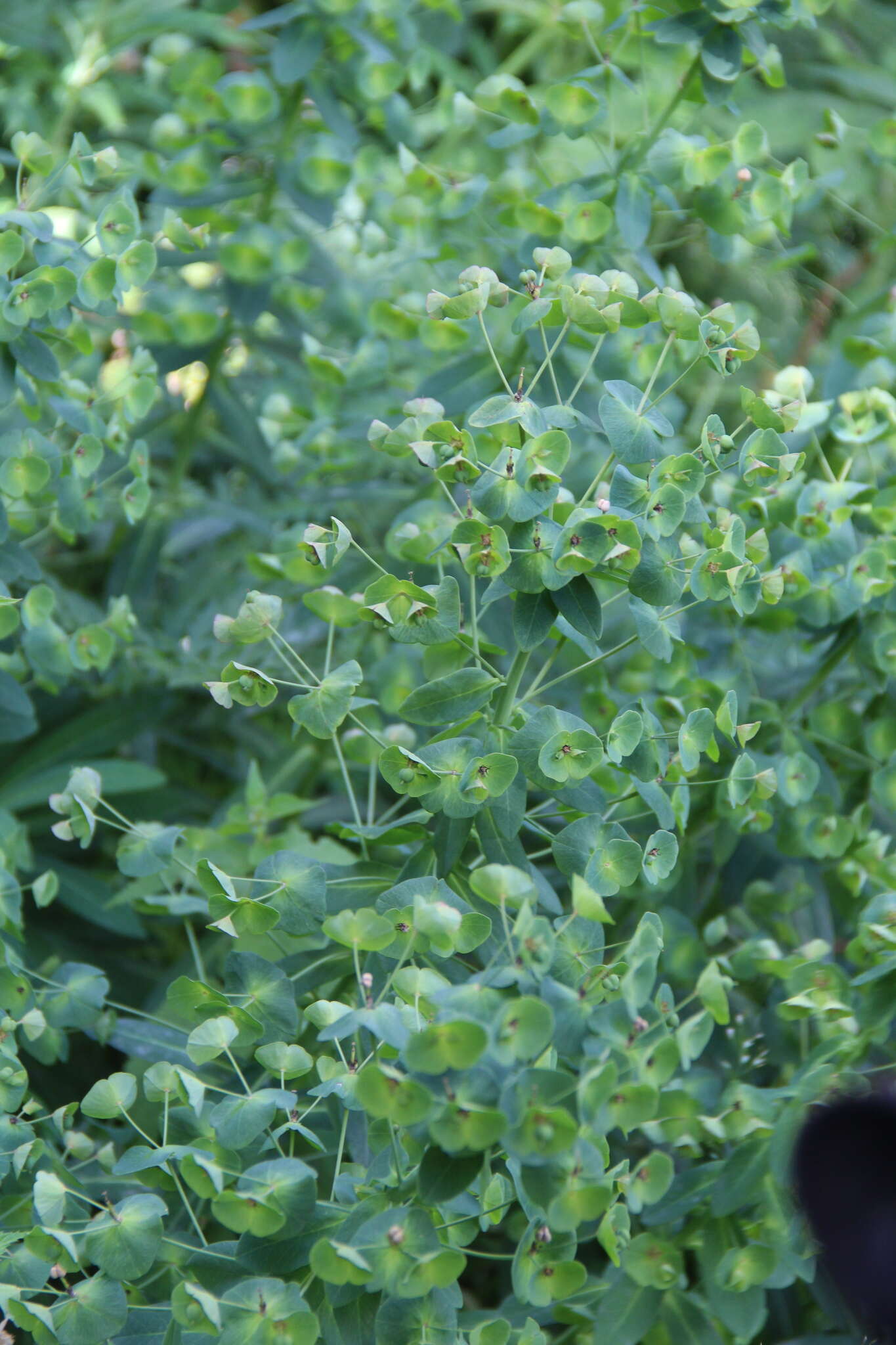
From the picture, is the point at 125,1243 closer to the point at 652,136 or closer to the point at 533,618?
the point at 533,618

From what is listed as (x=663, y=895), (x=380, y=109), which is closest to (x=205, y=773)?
(x=663, y=895)

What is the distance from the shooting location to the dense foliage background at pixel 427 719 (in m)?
0.58

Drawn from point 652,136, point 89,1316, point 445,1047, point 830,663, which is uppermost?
point 652,136

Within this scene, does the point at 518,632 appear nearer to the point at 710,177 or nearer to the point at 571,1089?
the point at 571,1089

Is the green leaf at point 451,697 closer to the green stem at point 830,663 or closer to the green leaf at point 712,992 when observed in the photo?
the green leaf at point 712,992

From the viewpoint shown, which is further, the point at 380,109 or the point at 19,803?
the point at 380,109

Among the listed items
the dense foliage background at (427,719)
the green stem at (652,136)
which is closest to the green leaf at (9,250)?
the dense foliage background at (427,719)

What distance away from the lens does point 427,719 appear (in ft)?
2.25

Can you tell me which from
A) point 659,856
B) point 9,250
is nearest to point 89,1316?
point 659,856

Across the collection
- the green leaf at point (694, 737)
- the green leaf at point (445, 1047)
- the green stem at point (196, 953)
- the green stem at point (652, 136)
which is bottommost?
the green stem at point (196, 953)

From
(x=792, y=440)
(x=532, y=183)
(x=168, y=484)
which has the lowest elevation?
(x=168, y=484)

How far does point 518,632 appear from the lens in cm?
66

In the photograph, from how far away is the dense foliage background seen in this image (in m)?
0.58

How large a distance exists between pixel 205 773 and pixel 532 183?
768 millimetres
